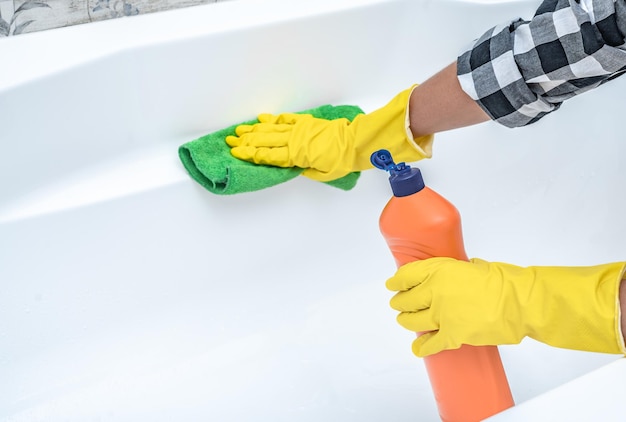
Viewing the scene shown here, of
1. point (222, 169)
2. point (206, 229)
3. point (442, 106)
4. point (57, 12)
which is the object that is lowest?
point (206, 229)

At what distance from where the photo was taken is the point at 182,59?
1.08m

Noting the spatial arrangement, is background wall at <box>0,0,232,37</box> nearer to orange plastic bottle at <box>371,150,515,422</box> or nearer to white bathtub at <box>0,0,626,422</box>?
white bathtub at <box>0,0,626,422</box>

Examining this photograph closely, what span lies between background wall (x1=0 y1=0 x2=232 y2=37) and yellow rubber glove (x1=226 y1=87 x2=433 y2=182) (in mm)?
254

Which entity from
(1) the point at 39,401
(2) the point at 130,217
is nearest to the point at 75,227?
(2) the point at 130,217

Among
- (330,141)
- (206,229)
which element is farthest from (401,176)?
(206,229)

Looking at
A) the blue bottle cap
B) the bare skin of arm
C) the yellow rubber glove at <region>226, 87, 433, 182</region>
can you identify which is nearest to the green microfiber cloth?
the yellow rubber glove at <region>226, 87, 433, 182</region>

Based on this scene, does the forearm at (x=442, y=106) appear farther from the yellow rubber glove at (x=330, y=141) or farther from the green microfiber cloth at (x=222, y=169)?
the green microfiber cloth at (x=222, y=169)

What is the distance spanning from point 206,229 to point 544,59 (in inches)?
23.7

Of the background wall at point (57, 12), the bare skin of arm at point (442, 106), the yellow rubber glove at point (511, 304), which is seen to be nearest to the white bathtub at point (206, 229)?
the background wall at point (57, 12)

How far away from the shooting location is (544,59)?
2.64 feet

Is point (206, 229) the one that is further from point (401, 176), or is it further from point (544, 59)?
point (544, 59)

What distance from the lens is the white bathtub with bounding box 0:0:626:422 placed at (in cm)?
104

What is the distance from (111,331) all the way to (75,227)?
211mm

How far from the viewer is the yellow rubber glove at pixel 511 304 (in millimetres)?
747
